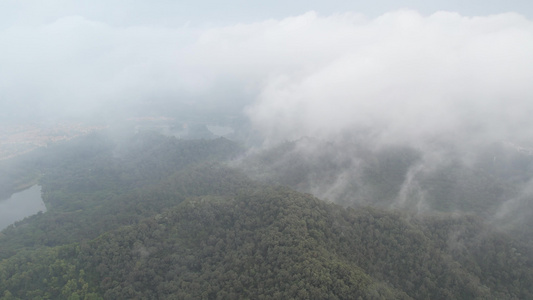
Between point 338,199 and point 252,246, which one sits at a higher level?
point 252,246

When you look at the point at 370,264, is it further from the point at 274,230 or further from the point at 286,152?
the point at 286,152

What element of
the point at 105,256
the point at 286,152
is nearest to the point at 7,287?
the point at 105,256

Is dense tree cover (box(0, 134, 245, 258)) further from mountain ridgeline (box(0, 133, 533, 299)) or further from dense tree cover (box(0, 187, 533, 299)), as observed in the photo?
dense tree cover (box(0, 187, 533, 299))

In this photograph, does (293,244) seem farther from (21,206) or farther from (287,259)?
(21,206)

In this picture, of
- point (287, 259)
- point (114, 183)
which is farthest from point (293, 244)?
point (114, 183)

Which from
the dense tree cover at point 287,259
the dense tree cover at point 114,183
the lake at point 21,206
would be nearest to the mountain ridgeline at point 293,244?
the dense tree cover at point 287,259
